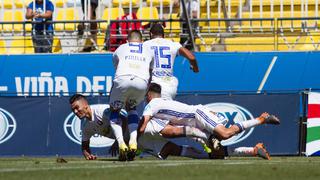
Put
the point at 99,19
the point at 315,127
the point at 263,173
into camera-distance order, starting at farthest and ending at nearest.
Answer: the point at 99,19
the point at 315,127
the point at 263,173

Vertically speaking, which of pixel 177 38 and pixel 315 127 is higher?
pixel 177 38

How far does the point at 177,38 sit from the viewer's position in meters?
18.6

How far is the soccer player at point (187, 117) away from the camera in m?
12.7

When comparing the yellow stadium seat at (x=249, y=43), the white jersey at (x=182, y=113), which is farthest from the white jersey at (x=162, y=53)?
the yellow stadium seat at (x=249, y=43)

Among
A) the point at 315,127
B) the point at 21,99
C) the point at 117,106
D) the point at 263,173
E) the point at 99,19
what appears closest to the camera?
the point at 263,173

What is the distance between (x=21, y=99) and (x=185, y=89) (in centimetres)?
310

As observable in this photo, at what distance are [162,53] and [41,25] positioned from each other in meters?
5.50

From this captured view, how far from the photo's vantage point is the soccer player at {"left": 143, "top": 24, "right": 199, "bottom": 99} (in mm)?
13828

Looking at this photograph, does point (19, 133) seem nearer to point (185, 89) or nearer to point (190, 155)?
point (185, 89)

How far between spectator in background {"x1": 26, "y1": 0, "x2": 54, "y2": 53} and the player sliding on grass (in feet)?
18.9

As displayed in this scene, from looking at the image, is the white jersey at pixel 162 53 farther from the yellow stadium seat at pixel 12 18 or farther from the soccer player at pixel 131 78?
the yellow stadium seat at pixel 12 18

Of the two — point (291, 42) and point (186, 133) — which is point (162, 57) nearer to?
point (186, 133)

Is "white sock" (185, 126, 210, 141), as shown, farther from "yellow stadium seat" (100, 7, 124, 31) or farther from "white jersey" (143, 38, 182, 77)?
"yellow stadium seat" (100, 7, 124, 31)

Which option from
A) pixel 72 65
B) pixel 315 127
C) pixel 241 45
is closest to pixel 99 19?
pixel 72 65
